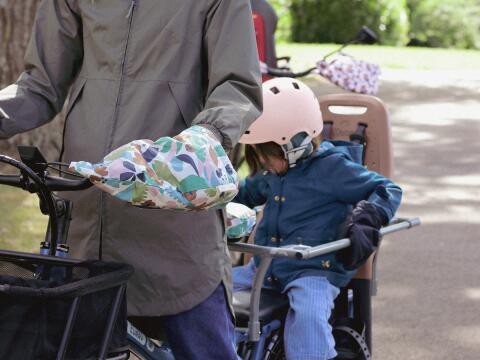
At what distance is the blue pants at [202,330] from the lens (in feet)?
9.48

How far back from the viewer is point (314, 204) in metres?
4.13

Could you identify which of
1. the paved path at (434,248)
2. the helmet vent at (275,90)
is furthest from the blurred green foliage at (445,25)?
the helmet vent at (275,90)

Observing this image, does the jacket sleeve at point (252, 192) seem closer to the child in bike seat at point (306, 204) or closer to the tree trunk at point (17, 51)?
the child in bike seat at point (306, 204)

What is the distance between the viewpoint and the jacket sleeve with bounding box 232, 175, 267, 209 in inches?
169

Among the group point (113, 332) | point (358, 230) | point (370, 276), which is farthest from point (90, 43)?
point (370, 276)

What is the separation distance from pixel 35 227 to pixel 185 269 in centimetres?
474

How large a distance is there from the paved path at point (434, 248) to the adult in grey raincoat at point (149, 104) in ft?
8.87

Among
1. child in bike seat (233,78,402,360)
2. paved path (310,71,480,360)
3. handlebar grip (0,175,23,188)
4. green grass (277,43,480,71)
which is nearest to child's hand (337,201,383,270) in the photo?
child in bike seat (233,78,402,360)

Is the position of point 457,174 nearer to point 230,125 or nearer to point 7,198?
point 7,198

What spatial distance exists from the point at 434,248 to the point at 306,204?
358cm

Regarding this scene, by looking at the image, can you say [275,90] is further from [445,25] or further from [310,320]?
[445,25]

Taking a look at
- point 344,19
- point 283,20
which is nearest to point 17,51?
point 283,20

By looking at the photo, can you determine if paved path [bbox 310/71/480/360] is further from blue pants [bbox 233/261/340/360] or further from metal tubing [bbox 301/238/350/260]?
metal tubing [bbox 301/238/350/260]

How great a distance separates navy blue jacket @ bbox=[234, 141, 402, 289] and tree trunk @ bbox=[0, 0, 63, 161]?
411 centimetres
